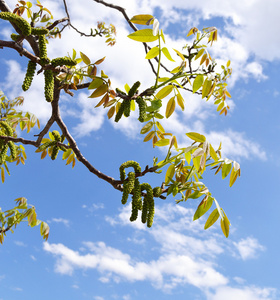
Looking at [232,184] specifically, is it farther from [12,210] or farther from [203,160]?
[12,210]

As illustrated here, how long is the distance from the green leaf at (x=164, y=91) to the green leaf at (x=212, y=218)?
2.46 ft

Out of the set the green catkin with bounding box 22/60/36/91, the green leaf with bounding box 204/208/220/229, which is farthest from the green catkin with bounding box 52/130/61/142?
the green leaf with bounding box 204/208/220/229

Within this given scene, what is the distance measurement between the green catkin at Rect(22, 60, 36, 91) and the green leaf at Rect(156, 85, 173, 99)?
76 centimetres

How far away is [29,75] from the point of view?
177 cm

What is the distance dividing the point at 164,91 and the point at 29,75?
2.65 feet

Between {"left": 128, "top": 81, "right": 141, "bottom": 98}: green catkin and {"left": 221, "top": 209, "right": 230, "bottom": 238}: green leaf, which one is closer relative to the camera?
{"left": 221, "top": 209, "right": 230, "bottom": 238}: green leaf

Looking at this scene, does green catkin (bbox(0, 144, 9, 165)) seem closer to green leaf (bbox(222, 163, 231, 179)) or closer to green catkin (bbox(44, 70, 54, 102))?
green catkin (bbox(44, 70, 54, 102))

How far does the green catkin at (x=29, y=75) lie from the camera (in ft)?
5.68

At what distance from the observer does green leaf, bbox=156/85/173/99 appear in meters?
2.16

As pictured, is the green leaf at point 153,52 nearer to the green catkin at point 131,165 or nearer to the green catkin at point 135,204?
the green catkin at point 131,165

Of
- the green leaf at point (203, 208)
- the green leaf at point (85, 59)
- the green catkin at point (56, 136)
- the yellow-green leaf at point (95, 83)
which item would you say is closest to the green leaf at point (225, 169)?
the green leaf at point (203, 208)

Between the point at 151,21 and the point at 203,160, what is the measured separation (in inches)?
30.6

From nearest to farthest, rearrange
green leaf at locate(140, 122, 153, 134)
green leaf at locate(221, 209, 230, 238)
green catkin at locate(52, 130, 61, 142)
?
1. green leaf at locate(221, 209, 230, 238)
2. green leaf at locate(140, 122, 153, 134)
3. green catkin at locate(52, 130, 61, 142)

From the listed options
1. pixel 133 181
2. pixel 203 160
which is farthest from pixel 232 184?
pixel 133 181
